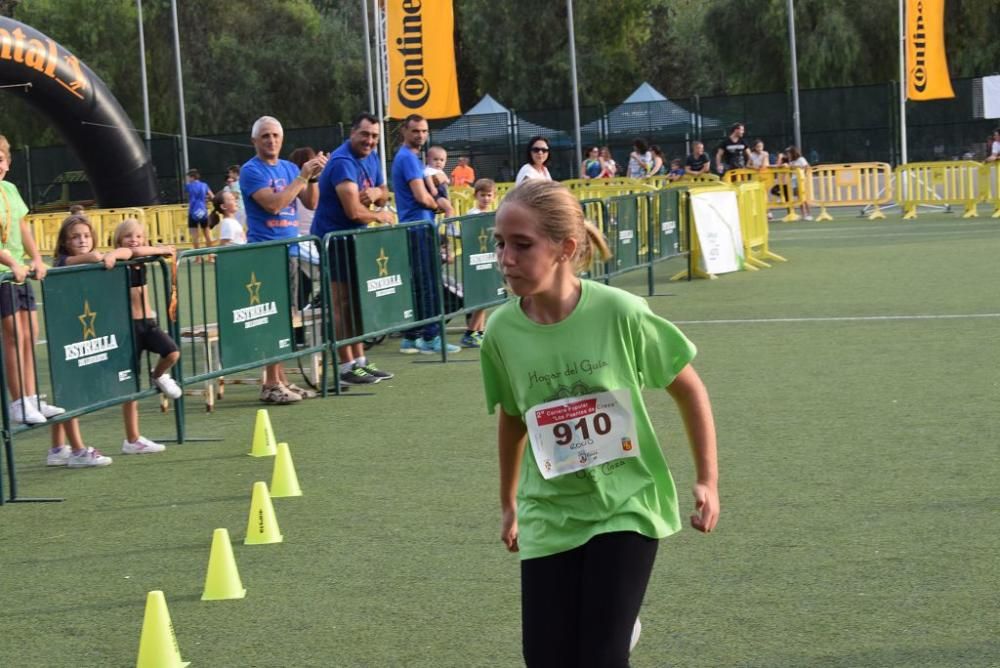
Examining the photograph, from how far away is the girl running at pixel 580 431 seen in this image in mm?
3646

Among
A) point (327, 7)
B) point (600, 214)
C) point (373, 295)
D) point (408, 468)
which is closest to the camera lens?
point (408, 468)

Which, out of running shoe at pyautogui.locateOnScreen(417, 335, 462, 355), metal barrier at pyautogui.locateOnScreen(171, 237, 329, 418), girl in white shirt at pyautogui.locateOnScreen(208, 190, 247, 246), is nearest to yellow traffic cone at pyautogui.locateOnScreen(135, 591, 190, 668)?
metal barrier at pyautogui.locateOnScreen(171, 237, 329, 418)

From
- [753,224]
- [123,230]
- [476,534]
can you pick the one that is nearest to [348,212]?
[123,230]

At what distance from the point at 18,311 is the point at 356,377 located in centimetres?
355

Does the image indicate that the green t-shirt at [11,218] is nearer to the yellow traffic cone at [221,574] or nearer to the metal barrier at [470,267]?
the yellow traffic cone at [221,574]

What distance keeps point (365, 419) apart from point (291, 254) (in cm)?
161

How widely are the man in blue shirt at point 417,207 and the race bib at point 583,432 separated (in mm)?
9026

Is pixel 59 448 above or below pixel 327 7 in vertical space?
below

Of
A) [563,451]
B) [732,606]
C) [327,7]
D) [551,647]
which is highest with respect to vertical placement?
[327,7]

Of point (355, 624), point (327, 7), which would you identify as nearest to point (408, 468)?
point (355, 624)

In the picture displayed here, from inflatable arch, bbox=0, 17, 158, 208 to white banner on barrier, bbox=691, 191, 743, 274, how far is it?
471 inches

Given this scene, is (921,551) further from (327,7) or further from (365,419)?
(327,7)

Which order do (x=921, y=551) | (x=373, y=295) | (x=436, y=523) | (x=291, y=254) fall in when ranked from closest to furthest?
(x=921, y=551)
(x=436, y=523)
(x=291, y=254)
(x=373, y=295)

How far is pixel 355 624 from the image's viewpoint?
18.2ft
